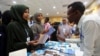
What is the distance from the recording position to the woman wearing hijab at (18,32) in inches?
88.4

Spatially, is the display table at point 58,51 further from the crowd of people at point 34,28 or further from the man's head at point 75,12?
the man's head at point 75,12

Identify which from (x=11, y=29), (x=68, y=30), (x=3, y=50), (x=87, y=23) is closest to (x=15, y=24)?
(x=11, y=29)

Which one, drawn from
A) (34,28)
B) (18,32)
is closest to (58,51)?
(18,32)

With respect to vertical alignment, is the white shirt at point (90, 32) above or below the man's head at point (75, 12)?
below

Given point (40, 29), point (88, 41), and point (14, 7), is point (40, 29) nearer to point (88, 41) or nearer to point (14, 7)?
point (14, 7)

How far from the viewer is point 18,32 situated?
2299mm

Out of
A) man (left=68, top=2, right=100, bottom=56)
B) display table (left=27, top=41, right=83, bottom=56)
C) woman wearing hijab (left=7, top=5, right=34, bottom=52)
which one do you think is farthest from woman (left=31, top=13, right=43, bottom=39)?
man (left=68, top=2, right=100, bottom=56)

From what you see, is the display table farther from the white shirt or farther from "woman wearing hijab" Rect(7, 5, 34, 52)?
the white shirt

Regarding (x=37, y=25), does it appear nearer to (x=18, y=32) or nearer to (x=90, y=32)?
(x=18, y=32)

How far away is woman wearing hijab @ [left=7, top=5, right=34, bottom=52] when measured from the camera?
2.24 meters

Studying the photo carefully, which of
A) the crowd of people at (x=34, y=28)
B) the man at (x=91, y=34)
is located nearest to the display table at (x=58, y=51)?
the crowd of people at (x=34, y=28)

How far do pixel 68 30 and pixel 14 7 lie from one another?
7.28ft

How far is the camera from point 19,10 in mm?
2432

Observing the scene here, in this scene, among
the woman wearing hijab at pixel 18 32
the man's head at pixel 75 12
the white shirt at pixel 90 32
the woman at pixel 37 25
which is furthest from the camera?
the woman at pixel 37 25
